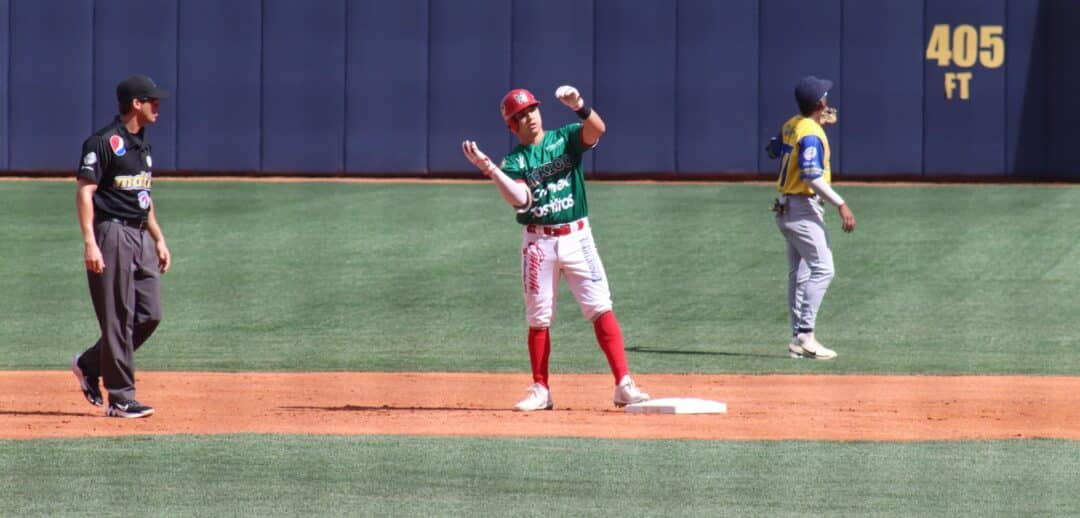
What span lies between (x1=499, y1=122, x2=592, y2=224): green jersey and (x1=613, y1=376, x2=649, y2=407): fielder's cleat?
34.8 inches

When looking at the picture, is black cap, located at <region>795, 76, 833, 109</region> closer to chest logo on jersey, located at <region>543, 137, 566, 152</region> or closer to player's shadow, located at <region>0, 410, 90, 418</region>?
chest logo on jersey, located at <region>543, 137, 566, 152</region>

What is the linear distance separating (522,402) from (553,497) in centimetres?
254

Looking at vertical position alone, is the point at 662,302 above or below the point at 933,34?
below

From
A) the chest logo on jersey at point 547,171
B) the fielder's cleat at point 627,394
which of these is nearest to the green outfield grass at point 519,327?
the fielder's cleat at point 627,394

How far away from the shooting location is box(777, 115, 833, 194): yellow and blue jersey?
458 inches

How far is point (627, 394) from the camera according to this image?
9219mm

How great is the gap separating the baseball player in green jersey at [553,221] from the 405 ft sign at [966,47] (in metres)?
17.2

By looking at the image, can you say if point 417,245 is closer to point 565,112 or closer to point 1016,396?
point 565,112

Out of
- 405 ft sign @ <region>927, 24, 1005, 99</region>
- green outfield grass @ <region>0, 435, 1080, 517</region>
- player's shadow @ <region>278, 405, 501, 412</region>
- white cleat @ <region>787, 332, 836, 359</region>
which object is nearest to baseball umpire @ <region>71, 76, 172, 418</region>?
green outfield grass @ <region>0, 435, 1080, 517</region>

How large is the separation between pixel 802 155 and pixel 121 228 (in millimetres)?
4756

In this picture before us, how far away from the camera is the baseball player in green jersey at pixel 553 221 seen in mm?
8922

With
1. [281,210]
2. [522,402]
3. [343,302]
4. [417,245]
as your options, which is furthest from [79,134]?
[522,402]

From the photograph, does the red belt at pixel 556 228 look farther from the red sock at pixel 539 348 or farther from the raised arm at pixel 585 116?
the red sock at pixel 539 348

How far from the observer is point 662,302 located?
15.4m
